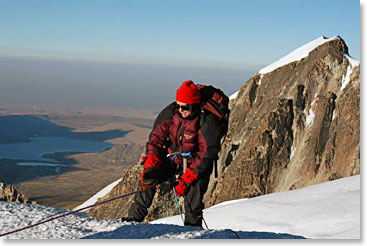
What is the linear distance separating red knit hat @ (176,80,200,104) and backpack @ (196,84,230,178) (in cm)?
21

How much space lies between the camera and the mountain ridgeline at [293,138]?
43656 millimetres

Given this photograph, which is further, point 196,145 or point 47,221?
point 196,145

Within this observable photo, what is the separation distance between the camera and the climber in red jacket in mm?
7496

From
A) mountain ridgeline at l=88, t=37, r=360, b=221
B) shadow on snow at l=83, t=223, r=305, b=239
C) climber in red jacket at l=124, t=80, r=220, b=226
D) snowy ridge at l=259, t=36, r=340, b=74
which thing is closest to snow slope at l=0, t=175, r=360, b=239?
shadow on snow at l=83, t=223, r=305, b=239

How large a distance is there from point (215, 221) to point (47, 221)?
7115mm

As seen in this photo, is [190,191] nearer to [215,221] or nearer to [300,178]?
[215,221]

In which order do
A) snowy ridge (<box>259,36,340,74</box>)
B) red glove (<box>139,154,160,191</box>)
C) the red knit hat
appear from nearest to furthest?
1. the red knit hat
2. red glove (<box>139,154,160,191</box>)
3. snowy ridge (<box>259,36,340,74</box>)

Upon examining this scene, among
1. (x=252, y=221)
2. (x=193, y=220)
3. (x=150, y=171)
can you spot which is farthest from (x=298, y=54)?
(x=150, y=171)

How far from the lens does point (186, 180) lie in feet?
25.6

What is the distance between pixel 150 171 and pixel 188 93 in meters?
1.69

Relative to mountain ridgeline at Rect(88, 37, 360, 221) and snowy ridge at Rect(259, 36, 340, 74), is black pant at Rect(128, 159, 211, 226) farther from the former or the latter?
snowy ridge at Rect(259, 36, 340, 74)

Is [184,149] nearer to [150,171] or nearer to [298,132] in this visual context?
[150,171]

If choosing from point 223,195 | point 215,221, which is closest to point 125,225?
point 215,221

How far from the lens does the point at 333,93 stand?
48.5 meters
